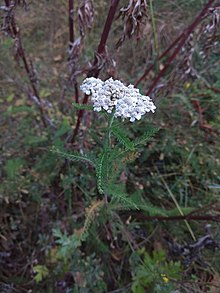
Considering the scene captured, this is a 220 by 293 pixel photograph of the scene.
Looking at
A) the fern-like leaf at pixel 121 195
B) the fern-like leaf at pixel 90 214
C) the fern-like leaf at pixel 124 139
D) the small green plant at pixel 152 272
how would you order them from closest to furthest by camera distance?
1. the fern-like leaf at pixel 124 139
2. the fern-like leaf at pixel 121 195
3. the fern-like leaf at pixel 90 214
4. the small green plant at pixel 152 272

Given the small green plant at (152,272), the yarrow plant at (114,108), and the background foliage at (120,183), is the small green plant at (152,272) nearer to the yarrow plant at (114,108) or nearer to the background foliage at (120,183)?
the background foliage at (120,183)

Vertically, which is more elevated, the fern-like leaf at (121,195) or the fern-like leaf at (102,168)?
the fern-like leaf at (102,168)

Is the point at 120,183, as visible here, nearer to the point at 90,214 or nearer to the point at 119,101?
the point at 90,214

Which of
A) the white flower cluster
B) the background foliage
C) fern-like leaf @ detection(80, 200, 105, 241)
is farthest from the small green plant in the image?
the white flower cluster

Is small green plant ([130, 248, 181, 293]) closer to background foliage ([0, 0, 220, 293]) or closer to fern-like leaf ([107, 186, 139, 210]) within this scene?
background foliage ([0, 0, 220, 293])

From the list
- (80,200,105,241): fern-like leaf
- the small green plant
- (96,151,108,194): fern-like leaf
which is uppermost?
(96,151,108,194): fern-like leaf

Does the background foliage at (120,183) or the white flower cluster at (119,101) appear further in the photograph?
the background foliage at (120,183)

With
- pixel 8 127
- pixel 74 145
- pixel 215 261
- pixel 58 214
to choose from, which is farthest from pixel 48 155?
pixel 215 261

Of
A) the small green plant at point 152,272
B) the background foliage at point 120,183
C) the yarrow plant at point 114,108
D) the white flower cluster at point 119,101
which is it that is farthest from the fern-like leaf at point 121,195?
the small green plant at point 152,272

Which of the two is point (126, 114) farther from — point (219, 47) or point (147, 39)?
point (147, 39)
